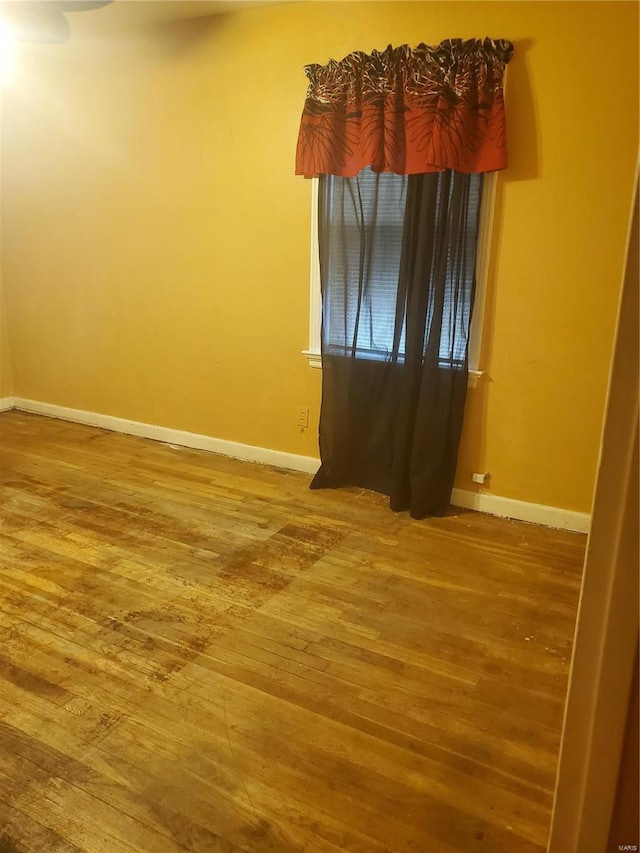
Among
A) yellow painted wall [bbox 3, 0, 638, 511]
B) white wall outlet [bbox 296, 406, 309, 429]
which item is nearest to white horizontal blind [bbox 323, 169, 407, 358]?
yellow painted wall [bbox 3, 0, 638, 511]

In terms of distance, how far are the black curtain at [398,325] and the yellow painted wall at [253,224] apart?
0.63 feet

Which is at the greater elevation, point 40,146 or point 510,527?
point 40,146

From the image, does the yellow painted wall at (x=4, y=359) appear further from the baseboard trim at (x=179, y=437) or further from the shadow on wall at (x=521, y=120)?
the shadow on wall at (x=521, y=120)

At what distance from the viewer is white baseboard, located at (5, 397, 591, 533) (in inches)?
129

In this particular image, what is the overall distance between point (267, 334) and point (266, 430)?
0.61 metres

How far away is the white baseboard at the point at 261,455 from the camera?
3.28 m

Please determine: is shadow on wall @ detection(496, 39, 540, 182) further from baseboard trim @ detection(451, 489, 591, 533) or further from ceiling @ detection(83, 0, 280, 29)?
baseboard trim @ detection(451, 489, 591, 533)

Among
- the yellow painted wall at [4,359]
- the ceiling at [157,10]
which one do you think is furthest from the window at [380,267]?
the yellow painted wall at [4,359]

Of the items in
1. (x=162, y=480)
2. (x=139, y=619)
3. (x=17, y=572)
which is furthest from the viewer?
(x=162, y=480)

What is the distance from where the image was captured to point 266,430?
4066 millimetres

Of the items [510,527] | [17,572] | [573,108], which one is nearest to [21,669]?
[17,572]

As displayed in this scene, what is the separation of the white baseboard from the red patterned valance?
5.47 ft

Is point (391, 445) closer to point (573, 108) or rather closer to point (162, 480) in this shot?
point (162, 480)

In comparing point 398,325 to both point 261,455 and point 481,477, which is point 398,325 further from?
point 261,455
